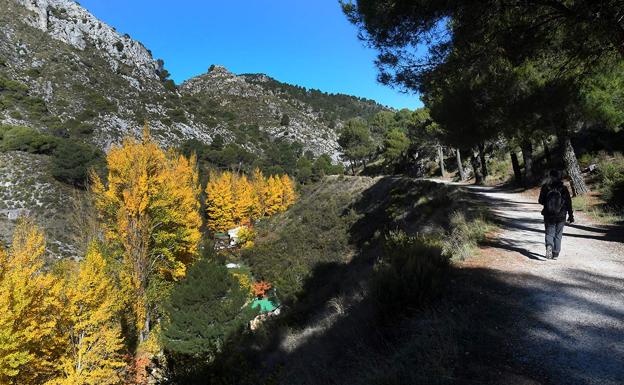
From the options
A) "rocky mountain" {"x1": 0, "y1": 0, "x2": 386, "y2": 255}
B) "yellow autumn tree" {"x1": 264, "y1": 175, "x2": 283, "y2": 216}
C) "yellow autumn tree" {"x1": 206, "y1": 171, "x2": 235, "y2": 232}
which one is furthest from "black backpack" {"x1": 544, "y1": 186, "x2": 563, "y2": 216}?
"yellow autumn tree" {"x1": 264, "y1": 175, "x2": 283, "y2": 216}

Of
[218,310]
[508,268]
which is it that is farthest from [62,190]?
[508,268]

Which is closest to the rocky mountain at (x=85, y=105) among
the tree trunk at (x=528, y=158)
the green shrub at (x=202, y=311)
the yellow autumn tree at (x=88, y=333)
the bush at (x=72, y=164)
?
the bush at (x=72, y=164)

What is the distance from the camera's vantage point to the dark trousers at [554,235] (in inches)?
283

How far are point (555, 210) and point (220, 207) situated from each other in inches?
1884

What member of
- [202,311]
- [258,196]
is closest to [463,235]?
[202,311]

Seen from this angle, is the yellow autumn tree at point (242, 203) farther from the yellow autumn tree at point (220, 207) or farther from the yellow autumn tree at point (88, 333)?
the yellow autumn tree at point (88, 333)

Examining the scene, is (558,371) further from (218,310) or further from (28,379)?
(218,310)

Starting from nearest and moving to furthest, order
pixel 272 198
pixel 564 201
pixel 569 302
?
pixel 569 302, pixel 564 201, pixel 272 198

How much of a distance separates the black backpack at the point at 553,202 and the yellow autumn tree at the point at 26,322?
12.3 meters

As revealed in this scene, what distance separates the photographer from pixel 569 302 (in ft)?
17.0

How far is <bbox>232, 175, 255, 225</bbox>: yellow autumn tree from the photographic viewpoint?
53.6 m

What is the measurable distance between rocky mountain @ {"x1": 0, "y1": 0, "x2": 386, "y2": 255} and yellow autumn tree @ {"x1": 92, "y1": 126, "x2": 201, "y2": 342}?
61.2 feet

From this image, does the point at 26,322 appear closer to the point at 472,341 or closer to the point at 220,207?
the point at 472,341

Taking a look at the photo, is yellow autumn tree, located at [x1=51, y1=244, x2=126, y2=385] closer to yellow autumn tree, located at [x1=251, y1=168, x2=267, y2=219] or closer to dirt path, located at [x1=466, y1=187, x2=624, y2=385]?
dirt path, located at [x1=466, y1=187, x2=624, y2=385]
